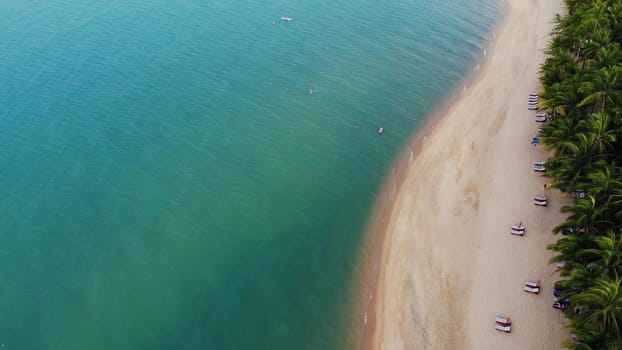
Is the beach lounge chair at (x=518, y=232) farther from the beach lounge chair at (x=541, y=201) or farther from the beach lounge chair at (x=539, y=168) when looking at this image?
the beach lounge chair at (x=539, y=168)

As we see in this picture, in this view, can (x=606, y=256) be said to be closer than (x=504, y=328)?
Result: Yes

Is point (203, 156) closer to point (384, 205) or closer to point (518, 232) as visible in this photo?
point (384, 205)

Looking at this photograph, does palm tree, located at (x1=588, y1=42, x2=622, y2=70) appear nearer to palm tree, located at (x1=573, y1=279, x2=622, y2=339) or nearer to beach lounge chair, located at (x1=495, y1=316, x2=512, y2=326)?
palm tree, located at (x1=573, y1=279, x2=622, y2=339)

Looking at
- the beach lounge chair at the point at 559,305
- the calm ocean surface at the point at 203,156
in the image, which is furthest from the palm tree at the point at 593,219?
the calm ocean surface at the point at 203,156

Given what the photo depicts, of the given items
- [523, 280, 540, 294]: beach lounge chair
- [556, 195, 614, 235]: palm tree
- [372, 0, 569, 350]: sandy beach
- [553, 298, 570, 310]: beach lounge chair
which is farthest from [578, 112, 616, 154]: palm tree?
[553, 298, 570, 310]: beach lounge chair

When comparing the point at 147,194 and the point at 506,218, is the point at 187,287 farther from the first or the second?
the point at 506,218

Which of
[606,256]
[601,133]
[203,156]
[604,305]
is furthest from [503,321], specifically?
[203,156]
